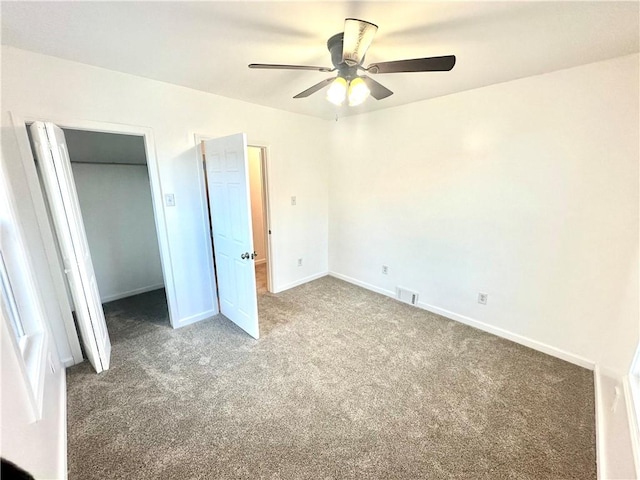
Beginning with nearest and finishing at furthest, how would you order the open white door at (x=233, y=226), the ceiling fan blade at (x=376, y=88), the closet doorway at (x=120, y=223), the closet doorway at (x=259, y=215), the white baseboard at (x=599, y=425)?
the white baseboard at (x=599, y=425) → the ceiling fan blade at (x=376, y=88) → the open white door at (x=233, y=226) → the closet doorway at (x=120, y=223) → the closet doorway at (x=259, y=215)

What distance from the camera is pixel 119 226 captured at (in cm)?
354

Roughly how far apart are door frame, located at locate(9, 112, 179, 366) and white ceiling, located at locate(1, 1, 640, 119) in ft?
1.46

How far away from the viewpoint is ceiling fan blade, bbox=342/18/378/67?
1.24 m

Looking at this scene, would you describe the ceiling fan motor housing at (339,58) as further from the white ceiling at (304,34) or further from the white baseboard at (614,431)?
the white baseboard at (614,431)

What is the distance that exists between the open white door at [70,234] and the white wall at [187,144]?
0.24 m

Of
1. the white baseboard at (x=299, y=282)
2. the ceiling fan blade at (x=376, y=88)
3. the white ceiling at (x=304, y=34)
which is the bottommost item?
the white baseboard at (x=299, y=282)

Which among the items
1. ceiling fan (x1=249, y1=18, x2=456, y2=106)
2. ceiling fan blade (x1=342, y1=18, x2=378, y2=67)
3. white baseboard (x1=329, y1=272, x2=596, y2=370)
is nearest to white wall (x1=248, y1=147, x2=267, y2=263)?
white baseboard (x1=329, y1=272, x2=596, y2=370)

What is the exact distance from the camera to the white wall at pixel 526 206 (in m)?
1.95

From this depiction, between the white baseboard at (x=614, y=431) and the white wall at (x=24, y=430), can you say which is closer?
the white wall at (x=24, y=430)

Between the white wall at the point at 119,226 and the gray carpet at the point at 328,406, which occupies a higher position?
the white wall at the point at 119,226

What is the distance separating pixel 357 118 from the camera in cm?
353

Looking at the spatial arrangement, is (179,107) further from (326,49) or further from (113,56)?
(326,49)

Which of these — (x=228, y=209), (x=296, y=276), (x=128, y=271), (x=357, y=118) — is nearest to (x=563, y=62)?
(x=357, y=118)

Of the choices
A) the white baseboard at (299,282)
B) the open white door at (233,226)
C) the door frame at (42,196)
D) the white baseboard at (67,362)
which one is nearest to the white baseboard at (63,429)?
the white baseboard at (67,362)
